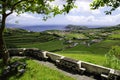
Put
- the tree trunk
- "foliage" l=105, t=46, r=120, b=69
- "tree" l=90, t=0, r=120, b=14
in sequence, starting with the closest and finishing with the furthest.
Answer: "tree" l=90, t=0, r=120, b=14, "foliage" l=105, t=46, r=120, b=69, the tree trunk

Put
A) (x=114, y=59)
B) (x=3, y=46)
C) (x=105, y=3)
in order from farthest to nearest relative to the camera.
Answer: (x=3, y=46)
(x=114, y=59)
(x=105, y=3)

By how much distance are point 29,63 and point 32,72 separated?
11.5ft

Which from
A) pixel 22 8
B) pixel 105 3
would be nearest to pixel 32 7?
pixel 22 8

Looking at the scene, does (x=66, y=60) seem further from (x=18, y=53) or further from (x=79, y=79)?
(x=18, y=53)

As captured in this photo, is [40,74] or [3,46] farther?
[3,46]

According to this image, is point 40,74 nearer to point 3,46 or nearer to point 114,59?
point 3,46

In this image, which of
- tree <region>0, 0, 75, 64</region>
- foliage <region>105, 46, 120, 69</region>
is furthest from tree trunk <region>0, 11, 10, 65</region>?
foliage <region>105, 46, 120, 69</region>

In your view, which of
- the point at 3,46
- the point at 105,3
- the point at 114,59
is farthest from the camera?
the point at 3,46

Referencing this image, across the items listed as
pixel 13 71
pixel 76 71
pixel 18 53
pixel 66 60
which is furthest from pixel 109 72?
pixel 18 53

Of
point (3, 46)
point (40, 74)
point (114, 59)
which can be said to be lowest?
point (40, 74)

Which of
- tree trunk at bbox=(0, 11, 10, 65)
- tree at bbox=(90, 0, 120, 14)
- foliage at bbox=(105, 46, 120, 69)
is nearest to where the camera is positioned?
tree at bbox=(90, 0, 120, 14)

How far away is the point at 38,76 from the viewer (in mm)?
21984

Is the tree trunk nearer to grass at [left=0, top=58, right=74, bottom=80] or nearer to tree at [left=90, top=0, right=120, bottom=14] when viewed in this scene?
grass at [left=0, top=58, right=74, bottom=80]

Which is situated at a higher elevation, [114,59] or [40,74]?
[114,59]
